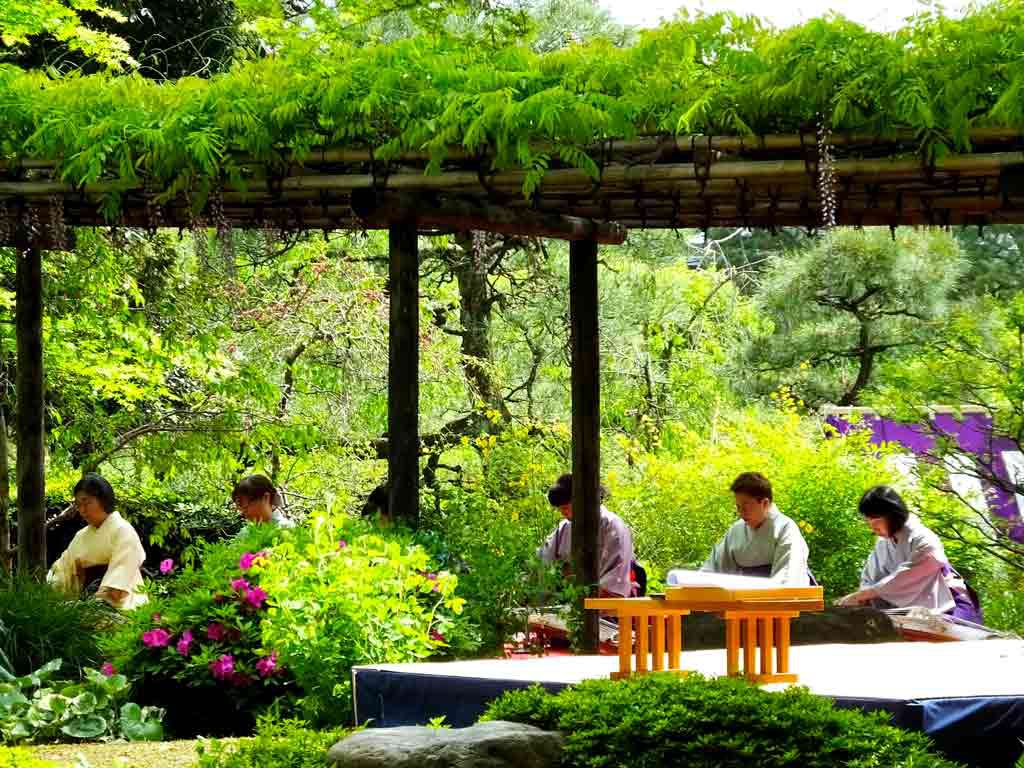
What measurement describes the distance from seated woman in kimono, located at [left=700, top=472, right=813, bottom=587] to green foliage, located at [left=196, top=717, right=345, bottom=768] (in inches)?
120

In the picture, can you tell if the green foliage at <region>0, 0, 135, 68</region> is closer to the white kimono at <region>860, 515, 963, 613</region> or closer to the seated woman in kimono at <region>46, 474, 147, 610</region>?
the seated woman in kimono at <region>46, 474, 147, 610</region>

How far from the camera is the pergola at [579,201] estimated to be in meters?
5.76

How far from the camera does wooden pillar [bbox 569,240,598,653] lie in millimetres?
7013

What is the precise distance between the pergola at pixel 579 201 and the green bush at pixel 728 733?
7.90 feet

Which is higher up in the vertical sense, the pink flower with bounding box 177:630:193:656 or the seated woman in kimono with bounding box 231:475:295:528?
the seated woman in kimono with bounding box 231:475:295:528

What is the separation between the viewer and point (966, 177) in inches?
239

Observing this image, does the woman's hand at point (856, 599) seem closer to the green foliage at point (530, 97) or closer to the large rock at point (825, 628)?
the large rock at point (825, 628)

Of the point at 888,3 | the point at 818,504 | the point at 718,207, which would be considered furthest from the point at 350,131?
the point at 818,504

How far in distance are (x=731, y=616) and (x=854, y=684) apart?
444 mm

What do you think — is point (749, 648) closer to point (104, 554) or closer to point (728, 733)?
point (728, 733)

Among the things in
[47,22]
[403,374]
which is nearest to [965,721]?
[403,374]

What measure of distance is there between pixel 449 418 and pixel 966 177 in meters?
8.37

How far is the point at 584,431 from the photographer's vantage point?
23.1ft

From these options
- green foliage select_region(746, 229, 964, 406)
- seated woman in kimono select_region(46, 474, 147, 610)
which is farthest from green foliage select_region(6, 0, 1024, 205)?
green foliage select_region(746, 229, 964, 406)
